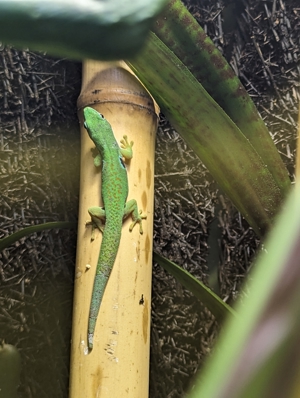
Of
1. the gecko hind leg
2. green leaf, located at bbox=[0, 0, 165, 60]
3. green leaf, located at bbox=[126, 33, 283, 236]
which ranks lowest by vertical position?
green leaf, located at bbox=[0, 0, 165, 60]

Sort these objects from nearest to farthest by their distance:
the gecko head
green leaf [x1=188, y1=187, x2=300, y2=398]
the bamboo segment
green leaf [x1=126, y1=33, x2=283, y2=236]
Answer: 1. green leaf [x1=188, y1=187, x2=300, y2=398]
2. green leaf [x1=126, y1=33, x2=283, y2=236]
3. the bamboo segment
4. the gecko head

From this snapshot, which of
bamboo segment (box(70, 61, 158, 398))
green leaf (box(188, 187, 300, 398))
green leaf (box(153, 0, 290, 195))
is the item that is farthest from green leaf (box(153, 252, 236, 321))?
green leaf (box(188, 187, 300, 398))

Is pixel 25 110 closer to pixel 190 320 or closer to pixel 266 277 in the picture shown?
pixel 190 320

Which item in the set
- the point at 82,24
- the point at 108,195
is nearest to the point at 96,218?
the point at 108,195

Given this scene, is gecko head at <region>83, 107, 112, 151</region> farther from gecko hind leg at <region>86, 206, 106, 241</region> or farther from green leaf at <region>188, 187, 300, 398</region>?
green leaf at <region>188, 187, 300, 398</region>

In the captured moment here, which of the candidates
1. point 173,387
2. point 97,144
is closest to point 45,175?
point 97,144

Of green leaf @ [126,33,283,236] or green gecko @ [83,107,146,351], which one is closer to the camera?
green leaf @ [126,33,283,236]

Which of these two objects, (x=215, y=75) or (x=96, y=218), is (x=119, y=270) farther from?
(x=215, y=75)
